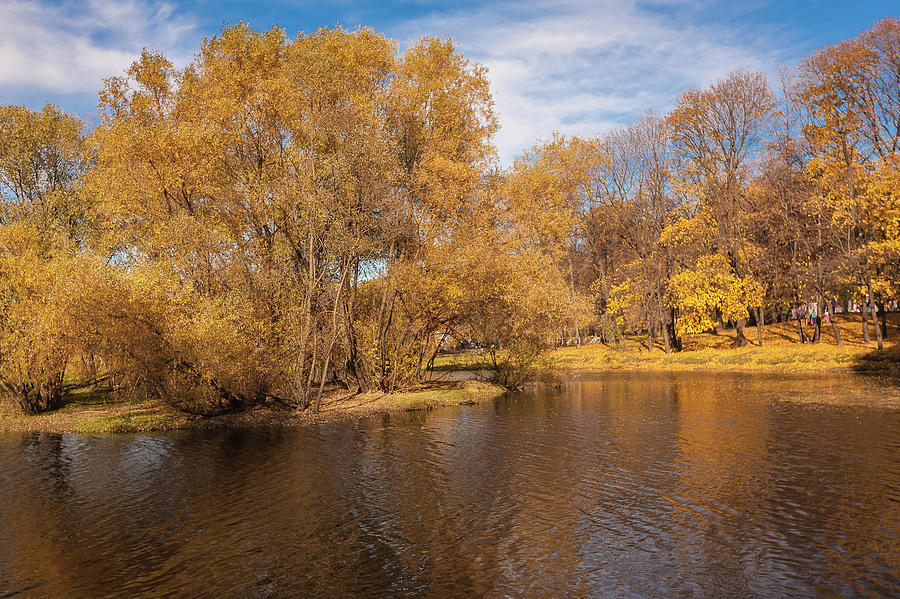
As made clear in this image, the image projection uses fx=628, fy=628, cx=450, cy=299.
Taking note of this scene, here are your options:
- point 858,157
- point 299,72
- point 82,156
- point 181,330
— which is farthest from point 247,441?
point 858,157

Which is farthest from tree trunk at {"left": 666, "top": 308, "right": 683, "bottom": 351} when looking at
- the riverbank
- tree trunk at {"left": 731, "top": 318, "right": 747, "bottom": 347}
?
the riverbank

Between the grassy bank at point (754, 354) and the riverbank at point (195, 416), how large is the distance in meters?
10.4

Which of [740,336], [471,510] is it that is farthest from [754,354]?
[471,510]

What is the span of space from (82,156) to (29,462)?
105 feet

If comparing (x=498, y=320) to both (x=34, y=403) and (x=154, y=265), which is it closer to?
(x=154, y=265)

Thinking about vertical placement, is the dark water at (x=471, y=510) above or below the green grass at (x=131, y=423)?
below

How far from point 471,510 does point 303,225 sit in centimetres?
1865

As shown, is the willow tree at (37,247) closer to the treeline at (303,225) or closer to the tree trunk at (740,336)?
the treeline at (303,225)

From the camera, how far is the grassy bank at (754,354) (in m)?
42.4

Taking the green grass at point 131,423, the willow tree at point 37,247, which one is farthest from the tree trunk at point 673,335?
the willow tree at point 37,247

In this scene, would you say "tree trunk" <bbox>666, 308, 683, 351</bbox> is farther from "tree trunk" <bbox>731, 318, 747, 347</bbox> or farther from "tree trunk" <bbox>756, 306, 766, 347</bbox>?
"tree trunk" <bbox>756, 306, 766, 347</bbox>

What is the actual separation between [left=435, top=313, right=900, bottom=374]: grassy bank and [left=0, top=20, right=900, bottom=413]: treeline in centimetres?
399

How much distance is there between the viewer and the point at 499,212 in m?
37.2

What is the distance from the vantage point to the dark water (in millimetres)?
10883
